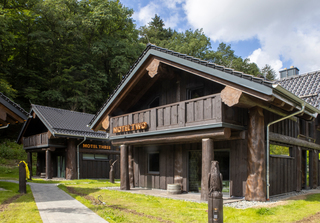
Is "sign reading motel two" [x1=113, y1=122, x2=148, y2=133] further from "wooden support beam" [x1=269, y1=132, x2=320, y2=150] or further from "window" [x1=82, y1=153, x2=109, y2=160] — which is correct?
"window" [x1=82, y1=153, x2=109, y2=160]

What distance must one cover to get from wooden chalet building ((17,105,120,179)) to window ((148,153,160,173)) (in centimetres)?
868

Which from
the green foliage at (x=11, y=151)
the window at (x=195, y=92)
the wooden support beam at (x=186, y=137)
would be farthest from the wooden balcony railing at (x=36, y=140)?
the window at (x=195, y=92)

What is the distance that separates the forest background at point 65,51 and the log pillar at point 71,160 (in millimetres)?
12331

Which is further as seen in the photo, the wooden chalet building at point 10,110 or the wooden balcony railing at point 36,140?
the wooden balcony railing at point 36,140

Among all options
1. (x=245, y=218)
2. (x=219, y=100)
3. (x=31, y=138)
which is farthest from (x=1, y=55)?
(x=245, y=218)

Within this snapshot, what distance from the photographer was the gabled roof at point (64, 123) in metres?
21.7

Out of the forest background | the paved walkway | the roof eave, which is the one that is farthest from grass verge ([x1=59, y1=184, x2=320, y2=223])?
the forest background

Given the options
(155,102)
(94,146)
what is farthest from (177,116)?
(94,146)

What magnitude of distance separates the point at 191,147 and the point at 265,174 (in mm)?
3634

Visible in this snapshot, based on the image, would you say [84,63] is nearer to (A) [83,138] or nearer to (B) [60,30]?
(B) [60,30]

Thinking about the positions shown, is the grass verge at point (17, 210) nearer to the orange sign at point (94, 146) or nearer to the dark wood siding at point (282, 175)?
the dark wood siding at point (282, 175)

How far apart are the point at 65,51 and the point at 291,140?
1265 inches

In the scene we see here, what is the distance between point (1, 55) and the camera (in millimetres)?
32562

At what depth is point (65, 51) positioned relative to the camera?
38.3m
